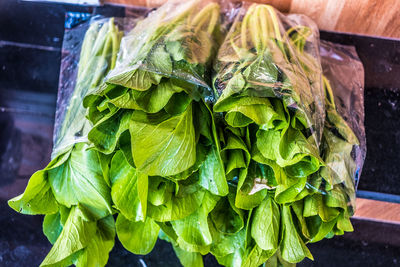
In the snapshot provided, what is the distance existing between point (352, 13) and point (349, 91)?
0.82ft

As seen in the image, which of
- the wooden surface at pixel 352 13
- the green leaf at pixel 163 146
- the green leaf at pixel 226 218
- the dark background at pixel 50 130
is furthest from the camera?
the wooden surface at pixel 352 13

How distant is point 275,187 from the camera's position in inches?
22.6

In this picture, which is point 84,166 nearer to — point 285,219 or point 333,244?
point 285,219

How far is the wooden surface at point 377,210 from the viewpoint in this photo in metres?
0.77

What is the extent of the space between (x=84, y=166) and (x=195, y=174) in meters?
0.19

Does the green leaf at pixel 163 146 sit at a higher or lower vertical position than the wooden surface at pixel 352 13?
lower

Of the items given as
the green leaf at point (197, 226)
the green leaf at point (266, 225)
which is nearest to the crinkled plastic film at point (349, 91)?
the green leaf at point (266, 225)

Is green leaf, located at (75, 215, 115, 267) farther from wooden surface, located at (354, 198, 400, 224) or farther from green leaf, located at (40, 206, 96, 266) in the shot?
wooden surface, located at (354, 198, 400, 224)

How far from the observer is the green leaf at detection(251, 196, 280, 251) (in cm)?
58

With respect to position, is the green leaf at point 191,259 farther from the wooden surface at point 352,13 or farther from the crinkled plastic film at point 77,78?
the wooden surface at point 352,13

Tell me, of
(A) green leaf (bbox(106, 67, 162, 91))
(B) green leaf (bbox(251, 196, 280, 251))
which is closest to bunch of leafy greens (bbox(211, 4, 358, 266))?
(B) green leaf (bbox(251, 196, 280, 251))

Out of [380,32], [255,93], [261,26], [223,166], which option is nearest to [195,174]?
[223,166]

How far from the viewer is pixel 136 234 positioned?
0.64 meters

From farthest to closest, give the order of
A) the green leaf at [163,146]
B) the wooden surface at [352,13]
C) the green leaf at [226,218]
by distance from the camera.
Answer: the wooden surface at [352,13], the green leaf at [226,218], the green leaf at [163,146]
